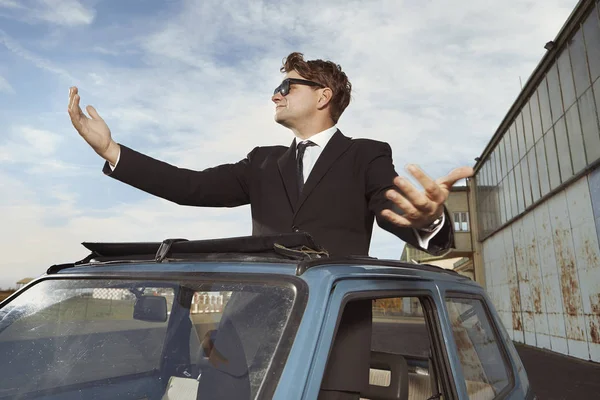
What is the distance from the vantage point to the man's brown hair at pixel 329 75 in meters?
2.79

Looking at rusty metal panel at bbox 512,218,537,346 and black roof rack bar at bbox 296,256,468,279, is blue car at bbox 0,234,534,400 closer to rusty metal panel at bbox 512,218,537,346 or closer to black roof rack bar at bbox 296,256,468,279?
black roof rack bar at bbox 296,256,468,279

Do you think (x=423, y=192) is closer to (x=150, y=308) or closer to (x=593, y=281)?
(x=150, y=308)

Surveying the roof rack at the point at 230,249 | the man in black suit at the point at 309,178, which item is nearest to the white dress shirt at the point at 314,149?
the man in black suit at the point at 309,178

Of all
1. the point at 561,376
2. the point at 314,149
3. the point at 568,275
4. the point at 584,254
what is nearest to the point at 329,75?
the point at 314,149

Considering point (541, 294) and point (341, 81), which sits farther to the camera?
point (541, 294)

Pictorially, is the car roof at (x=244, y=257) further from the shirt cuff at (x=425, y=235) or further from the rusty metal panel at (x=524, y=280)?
the rusty metal panel at (x=524, y=280)

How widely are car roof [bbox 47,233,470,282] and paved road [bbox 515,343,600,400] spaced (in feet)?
22.6

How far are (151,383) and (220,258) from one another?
107cm

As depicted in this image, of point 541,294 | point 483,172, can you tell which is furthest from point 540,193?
point 483,172

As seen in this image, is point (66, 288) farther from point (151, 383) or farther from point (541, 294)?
point (541, 294)

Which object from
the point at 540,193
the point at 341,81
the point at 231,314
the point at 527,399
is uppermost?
the point at 540,193

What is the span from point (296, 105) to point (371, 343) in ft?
4.39

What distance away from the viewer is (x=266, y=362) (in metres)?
1.40

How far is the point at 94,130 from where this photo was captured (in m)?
2.44
